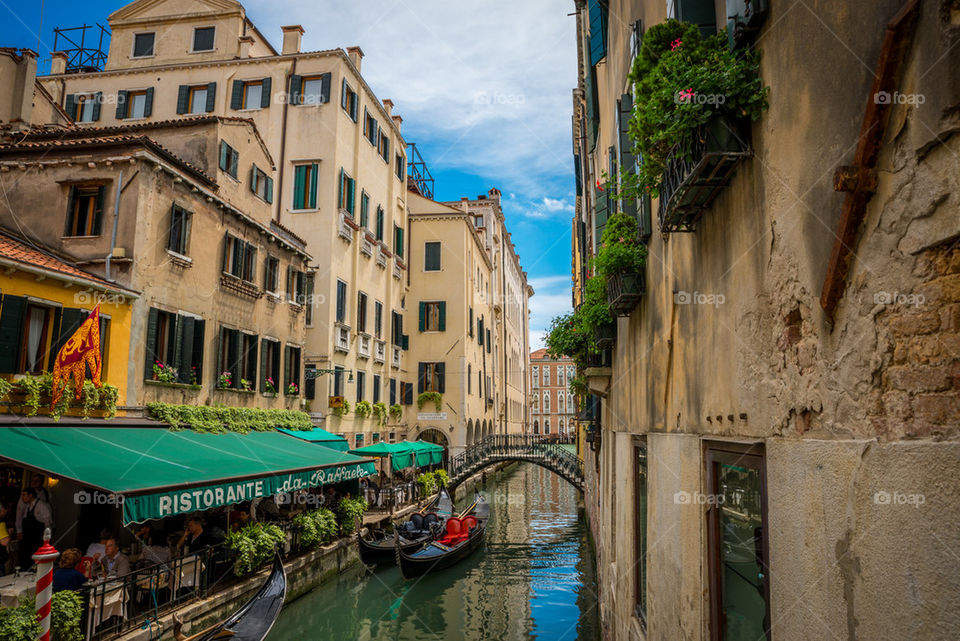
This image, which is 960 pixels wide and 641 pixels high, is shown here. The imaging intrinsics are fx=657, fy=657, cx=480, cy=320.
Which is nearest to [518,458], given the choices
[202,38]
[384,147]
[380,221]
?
[380,221]

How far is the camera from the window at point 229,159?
15.9m

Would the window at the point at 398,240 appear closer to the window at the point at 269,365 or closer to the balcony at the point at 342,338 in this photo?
the balcony at the point at 342,338

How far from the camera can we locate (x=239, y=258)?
1563 cm

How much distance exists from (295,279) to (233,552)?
8842 millimetres

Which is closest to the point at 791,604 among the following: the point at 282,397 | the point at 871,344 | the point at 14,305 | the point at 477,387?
the point at 871,344

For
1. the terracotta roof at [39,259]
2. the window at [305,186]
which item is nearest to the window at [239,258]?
the terracotta roof at [39,259]

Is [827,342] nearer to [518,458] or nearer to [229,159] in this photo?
[229,159]

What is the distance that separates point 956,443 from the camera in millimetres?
1729

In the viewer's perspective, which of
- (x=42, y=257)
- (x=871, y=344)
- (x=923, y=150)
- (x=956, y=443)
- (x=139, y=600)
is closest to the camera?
(x=956, y=443)

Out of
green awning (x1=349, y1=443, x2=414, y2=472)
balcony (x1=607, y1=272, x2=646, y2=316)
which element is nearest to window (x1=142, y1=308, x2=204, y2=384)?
green awning (x1=349, y1=443, x2=414, y2=472)

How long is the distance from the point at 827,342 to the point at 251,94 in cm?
2386

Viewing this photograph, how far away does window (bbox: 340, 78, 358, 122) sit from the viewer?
22.6m

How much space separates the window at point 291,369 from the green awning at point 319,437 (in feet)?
3.87

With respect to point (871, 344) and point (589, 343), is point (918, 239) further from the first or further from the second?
point (589, 343)
